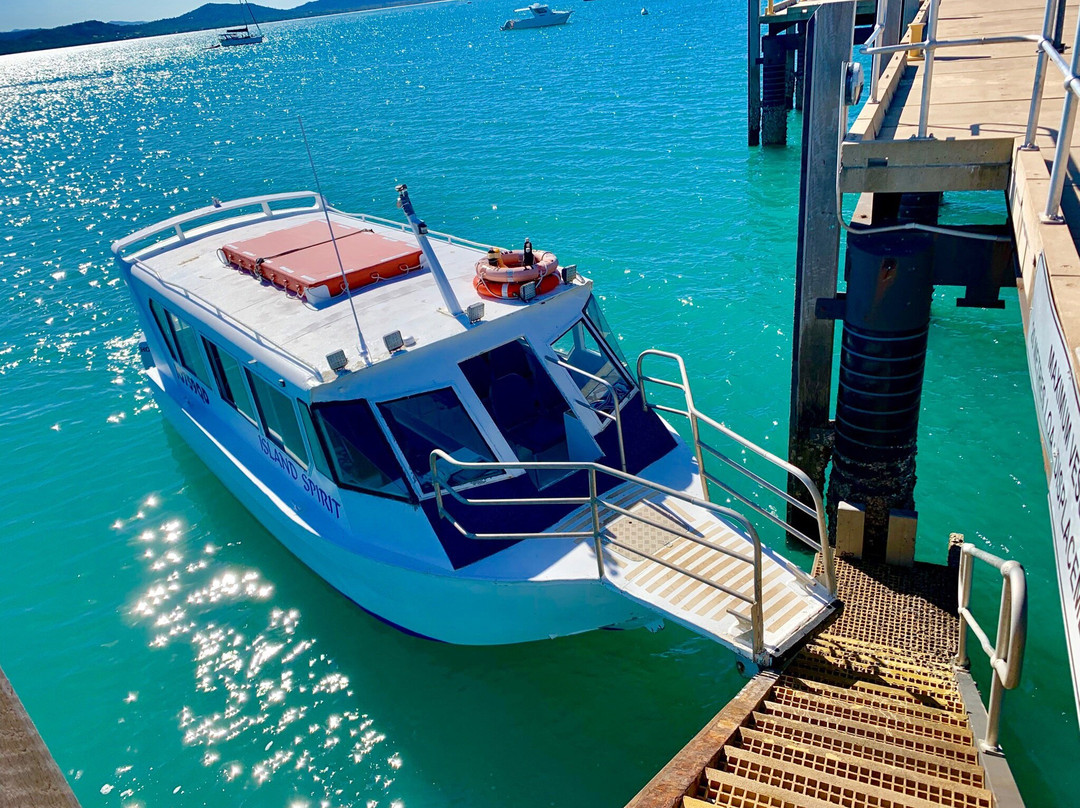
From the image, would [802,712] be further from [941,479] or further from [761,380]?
[761,380]

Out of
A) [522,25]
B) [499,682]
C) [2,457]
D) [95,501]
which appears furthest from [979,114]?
[522,25]

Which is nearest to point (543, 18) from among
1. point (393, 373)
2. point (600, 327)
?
point (600, 327)

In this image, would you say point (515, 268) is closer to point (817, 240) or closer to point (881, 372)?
point (817, 240)

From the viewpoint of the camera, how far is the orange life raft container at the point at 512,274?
8406 millimetres

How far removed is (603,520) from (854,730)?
9.60ft

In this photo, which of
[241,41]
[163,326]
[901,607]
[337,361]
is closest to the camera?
[901,607]

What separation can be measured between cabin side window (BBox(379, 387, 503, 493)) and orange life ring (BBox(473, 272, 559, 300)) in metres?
1.34

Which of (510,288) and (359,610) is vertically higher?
(510,288)

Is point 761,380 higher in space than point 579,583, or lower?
lower

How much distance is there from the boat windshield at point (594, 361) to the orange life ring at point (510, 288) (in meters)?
0.54

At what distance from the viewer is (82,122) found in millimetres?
55938

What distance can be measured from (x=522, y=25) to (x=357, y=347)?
10060 centimetres

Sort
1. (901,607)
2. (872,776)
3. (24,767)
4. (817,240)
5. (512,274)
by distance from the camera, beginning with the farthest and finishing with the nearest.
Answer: (512,274), (817,240), (901,607), (872,776), (24,767)

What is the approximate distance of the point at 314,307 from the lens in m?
9.05
